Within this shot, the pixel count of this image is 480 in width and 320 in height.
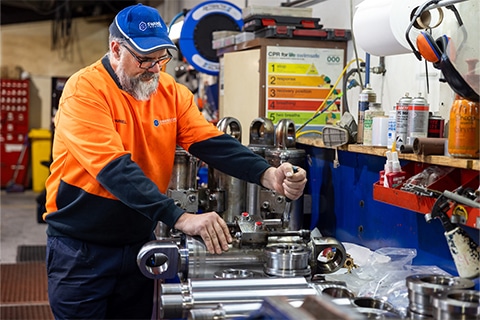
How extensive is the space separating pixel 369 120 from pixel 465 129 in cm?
56

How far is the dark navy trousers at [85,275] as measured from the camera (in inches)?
84.8

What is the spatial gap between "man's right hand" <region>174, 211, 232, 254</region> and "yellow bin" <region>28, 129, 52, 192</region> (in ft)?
26.3

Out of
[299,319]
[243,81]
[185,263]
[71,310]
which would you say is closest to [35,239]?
[243,81]

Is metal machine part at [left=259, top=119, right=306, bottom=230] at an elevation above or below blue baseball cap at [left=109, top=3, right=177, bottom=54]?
below

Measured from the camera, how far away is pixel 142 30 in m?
2.13

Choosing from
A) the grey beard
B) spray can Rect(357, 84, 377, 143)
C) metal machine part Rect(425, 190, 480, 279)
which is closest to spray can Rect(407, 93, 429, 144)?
metal machine part Rect(425, 190, 480, 279)

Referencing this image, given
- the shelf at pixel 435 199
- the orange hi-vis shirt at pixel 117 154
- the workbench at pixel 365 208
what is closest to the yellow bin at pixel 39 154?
the workbench at pixel 365 208

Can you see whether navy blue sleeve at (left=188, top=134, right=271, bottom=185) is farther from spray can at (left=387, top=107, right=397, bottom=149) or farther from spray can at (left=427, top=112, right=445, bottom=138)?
spray can at (left=427, top=112, right=445, bottom=138)

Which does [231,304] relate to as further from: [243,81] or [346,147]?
[243,81]

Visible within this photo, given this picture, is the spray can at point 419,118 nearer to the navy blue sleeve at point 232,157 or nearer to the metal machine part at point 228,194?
the navy blue sleeve at point 232,157

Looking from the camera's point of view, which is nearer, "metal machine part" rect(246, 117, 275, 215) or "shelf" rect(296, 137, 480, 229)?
"shelf" rect(296, 137, 480, 229)

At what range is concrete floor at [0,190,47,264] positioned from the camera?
594cm

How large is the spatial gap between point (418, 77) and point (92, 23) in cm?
869

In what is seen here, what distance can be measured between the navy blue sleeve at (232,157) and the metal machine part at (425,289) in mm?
836
